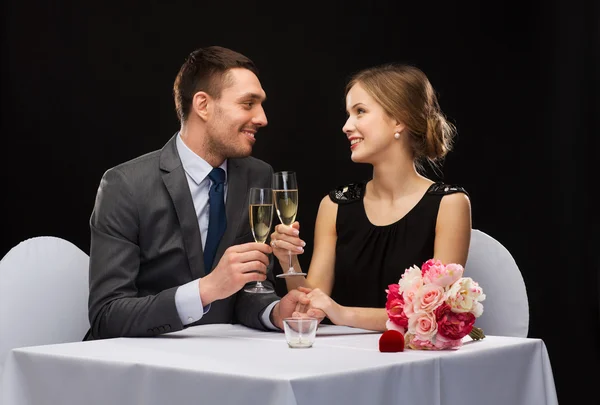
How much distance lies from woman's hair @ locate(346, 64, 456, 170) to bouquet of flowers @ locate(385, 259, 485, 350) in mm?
1013

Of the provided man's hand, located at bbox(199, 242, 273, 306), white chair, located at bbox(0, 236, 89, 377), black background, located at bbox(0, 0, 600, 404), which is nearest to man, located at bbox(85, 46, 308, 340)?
man's hand, located at bbox(199, 242, 273, 306)

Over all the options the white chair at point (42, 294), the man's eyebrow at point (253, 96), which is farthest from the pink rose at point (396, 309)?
the white chair at point (42, 294)

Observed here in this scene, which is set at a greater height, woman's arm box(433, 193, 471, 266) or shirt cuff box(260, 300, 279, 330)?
woman's arm box(433, 193, 471, 266)

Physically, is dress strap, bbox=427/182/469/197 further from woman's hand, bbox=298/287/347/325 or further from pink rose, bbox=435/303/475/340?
pink rose, bbox=435/303/475/340

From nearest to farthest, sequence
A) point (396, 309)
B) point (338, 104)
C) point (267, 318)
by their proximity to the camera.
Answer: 1. point (396, 309)
2. point (267, 318)
3. point (338, 104)

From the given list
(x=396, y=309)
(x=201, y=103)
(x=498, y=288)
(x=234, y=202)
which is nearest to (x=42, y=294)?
(x=234, y=202)

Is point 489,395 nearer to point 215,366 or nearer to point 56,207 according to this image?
point 215,366

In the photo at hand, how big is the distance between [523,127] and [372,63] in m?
0.87

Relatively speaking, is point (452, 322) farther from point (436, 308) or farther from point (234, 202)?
point (234, 202)

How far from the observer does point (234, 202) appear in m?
3.15

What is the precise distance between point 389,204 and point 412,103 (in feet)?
1.29

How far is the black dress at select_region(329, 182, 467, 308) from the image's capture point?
3.22 meters

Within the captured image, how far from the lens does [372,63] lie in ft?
15.5

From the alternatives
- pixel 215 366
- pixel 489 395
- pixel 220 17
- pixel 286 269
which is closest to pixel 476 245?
pixel 286 269
